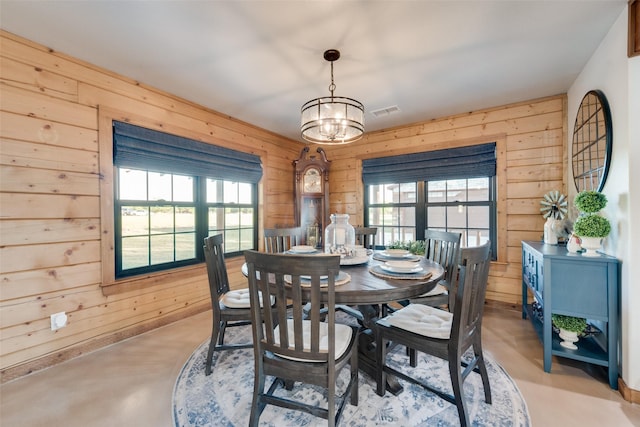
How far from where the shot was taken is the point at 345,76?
256cm

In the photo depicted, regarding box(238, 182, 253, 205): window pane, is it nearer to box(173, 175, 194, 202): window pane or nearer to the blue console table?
box(173, 175, 194, 202): window pane

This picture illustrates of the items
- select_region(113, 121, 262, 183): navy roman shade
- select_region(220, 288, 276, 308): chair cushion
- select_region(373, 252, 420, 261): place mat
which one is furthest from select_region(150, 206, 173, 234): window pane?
select_region(373, 252, 420, 261): place mat

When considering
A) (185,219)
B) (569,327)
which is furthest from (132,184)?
(569,327)

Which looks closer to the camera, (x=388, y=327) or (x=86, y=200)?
(x=388, y=327)

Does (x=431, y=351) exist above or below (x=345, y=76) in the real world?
below

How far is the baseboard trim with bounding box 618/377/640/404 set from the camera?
1710 mm

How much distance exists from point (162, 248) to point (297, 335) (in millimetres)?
2315

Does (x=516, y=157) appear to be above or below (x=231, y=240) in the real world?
above

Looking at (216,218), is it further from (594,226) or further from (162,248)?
(594,226)

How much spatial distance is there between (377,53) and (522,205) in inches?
96.0

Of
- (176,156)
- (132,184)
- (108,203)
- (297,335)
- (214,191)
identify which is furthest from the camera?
(214,191)

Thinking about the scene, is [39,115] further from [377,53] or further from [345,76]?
[377,53]

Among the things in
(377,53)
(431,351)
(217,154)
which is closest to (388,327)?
(431,351)

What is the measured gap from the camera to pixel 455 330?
1475mm
